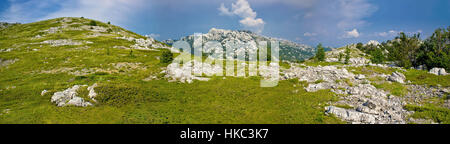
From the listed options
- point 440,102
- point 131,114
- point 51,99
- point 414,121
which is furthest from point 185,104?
point 440,102

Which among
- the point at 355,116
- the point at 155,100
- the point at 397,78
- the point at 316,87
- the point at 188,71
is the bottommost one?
the point at 355,116

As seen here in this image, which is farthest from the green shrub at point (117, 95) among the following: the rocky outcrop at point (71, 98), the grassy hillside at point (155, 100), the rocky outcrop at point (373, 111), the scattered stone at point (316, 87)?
the scattered stone at point (316, 87)

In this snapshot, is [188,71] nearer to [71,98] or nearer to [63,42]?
[71,98]

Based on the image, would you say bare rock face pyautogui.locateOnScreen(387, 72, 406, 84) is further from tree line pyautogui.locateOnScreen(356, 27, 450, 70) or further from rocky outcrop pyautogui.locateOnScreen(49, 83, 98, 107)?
rocky outcrop pyautogui.locateOnScreen(49, 83, 98, 107)

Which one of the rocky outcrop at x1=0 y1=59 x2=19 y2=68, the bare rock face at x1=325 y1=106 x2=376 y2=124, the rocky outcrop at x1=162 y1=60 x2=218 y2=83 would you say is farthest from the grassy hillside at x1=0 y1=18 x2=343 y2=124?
the rocky outcrop at x1=0 y1=59 x2=19 y2=68

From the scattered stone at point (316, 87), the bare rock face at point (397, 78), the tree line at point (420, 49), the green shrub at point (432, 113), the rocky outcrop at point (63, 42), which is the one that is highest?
the rocky outcrop at point (63, 42)

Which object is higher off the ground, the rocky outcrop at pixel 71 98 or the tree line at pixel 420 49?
the tree line at pixel 420 49

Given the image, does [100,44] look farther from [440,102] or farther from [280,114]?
[440,102]

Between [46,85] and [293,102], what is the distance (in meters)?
38.0

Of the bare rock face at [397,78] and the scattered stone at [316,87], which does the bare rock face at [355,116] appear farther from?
the bare rock face at [397,78]

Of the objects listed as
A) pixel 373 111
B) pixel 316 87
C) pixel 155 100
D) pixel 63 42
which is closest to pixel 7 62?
pixel 63 42

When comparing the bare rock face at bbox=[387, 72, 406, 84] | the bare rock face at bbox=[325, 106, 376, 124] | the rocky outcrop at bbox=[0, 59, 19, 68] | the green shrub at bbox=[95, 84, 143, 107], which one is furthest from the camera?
the rocky outcrop at bbox=[0, 59, 19, 68]

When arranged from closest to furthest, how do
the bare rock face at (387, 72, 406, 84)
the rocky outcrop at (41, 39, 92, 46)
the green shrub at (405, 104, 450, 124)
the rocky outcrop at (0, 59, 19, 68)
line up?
1. the green shrub at (405, 104, 450, 124)
2. the bare rock face at (387, 72, 406, 84)
3. the rocky outcrop at (0, 59, 19, 68)
4. the rocky outcrop at (41, 39, 92, 46)
